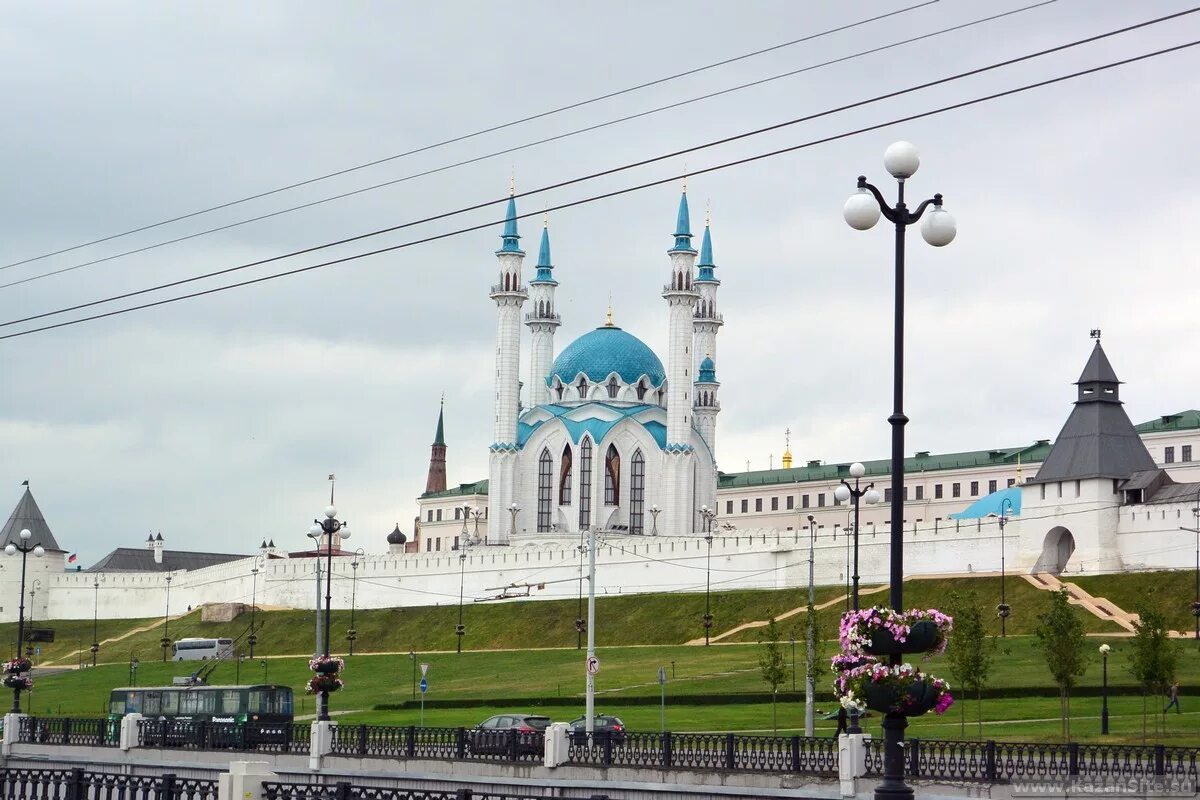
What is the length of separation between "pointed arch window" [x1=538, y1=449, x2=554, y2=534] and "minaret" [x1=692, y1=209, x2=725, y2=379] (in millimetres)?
13452

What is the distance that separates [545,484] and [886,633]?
335 feet

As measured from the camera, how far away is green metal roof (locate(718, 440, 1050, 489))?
5143 inches

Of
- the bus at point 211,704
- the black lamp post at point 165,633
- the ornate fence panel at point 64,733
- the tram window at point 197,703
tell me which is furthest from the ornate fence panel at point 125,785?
the black lamp post at point 165,633

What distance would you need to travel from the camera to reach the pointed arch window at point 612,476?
121 m

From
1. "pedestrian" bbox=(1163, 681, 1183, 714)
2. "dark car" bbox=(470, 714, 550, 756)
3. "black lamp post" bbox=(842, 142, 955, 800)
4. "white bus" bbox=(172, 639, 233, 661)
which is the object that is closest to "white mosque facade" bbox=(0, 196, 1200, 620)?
"white bus" bbox=(172, 639, 233, 661)

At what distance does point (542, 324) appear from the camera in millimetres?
127750

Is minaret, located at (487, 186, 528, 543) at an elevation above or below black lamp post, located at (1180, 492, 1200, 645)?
above

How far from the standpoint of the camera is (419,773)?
3862 centimetres

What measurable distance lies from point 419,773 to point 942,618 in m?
19.9

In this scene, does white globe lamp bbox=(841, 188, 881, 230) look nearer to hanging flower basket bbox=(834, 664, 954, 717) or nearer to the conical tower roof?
hanging flower basket bbox=(834, 664, 954, 717)

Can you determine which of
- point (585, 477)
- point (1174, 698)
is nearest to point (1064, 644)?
point (1174, 698)

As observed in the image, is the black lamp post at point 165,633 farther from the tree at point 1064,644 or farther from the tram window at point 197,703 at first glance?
the tree at point 1064,644

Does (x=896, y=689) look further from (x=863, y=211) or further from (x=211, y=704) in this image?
(x=211, y=704)

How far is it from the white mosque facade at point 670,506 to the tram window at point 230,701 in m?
43.0
